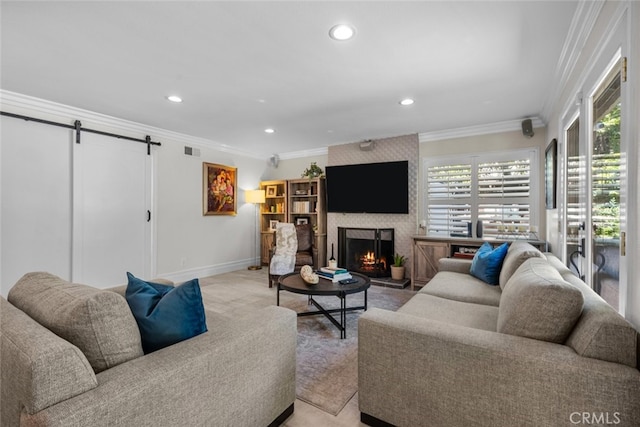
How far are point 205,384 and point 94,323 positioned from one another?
46 cm

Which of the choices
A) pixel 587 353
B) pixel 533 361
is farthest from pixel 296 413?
pixel 587 353

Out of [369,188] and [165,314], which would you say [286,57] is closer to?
[165,314]

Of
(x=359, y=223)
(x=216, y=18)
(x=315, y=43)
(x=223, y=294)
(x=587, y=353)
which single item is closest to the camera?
(x=587, y=353)

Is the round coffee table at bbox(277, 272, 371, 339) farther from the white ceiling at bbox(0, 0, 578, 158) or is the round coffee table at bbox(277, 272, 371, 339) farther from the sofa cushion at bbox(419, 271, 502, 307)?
the white ceiling at bbox(0, 0, 578, 158)

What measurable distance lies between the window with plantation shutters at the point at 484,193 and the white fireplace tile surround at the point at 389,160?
9.2 inches

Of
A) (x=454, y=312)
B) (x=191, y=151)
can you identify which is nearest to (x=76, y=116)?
(x=191, y=151)

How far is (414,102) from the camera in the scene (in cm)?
338

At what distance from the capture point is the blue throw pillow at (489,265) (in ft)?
9.20

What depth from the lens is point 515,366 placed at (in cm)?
119

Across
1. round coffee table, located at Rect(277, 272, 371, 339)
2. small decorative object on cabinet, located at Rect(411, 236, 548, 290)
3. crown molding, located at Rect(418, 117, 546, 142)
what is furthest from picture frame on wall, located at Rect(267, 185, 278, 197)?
round coffee table, located at Rect(277, 272, 371, 339)

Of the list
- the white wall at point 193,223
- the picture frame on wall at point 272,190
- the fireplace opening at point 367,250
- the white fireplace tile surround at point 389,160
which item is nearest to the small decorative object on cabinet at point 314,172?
the white fireplace tile surround at point 389,160

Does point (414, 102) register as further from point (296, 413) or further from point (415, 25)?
point (296, 413)

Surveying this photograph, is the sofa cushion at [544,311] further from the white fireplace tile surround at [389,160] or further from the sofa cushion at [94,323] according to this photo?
the white fireplace tile surround at [389,160]

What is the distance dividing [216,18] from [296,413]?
2.46 meters
